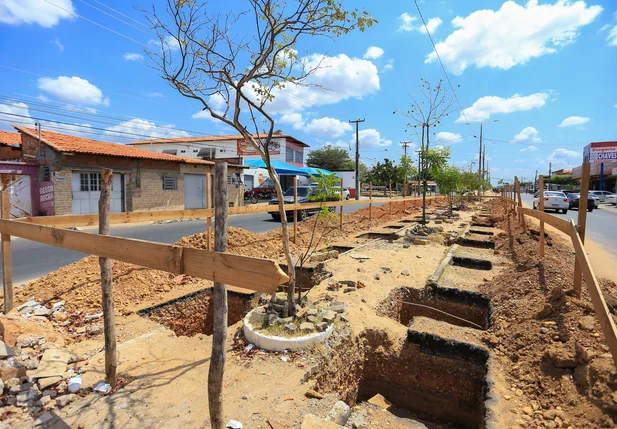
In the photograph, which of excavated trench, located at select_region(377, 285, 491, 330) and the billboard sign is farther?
the billboard sign

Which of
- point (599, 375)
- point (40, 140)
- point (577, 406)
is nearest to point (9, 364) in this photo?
point (577, 406)

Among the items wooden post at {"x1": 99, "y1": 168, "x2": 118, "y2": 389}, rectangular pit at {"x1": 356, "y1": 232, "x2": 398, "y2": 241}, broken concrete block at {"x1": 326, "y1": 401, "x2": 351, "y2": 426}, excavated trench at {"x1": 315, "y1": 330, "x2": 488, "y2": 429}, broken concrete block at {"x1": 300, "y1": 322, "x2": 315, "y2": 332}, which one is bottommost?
excavated trench at {"x1": 315, "y1": 330, "x2": 488, "y2": 429}

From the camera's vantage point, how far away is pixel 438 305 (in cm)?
572

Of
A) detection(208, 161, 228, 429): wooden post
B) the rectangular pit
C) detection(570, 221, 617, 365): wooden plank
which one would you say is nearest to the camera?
detection(208, 161, 228, 429): wooden post

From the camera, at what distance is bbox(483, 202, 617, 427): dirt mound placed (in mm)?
2627

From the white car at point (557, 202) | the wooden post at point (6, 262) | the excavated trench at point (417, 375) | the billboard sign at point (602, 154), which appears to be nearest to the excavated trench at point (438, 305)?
the excavated trench at point (417, 375)

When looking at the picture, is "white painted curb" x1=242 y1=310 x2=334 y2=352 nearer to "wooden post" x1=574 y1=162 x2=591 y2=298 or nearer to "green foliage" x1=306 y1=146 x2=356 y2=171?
"wooden post" x1=574 y1=162 x2=591 y2=298

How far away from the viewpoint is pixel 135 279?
227 inches

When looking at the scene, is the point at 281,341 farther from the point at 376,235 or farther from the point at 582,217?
the point at 376,235

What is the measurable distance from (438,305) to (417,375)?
1.93 meters

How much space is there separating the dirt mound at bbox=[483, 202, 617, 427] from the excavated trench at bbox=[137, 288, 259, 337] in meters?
3.71

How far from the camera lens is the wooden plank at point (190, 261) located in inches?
65.6

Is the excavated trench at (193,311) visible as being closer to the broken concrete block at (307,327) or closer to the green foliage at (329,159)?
the broken concrete block at (307,327)

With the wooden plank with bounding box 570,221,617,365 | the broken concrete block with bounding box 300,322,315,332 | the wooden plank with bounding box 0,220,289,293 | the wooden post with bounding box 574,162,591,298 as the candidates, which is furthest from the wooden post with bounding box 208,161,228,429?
the wooden post with bounding box 574,162,591,298
